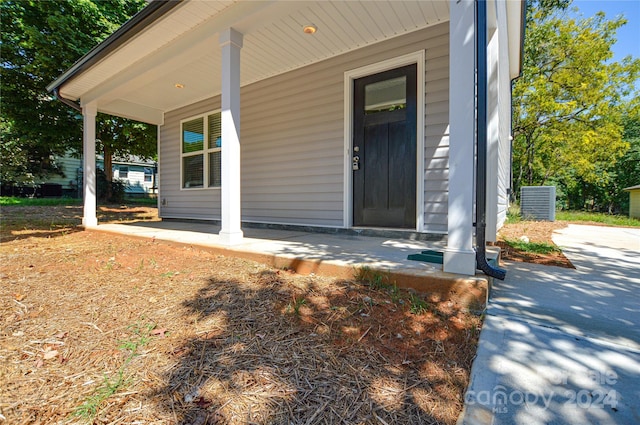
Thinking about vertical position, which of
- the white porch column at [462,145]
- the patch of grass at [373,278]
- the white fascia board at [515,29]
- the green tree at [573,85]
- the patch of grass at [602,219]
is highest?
the green tree at [573,85]

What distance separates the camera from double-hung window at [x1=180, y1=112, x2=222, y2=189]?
558 cm

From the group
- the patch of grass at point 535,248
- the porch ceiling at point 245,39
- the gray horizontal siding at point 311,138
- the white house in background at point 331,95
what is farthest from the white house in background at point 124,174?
the patch of grass at point 535,248

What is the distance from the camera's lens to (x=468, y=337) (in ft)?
4.71

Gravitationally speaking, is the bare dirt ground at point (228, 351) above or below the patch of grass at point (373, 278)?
below

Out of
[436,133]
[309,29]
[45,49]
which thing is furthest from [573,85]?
[45,49]

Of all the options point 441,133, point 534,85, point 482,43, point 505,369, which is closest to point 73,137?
point 441,133

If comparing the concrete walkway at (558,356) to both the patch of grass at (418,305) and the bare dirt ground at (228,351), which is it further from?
the patch of grass at (418,305)

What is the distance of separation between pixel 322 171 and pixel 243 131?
1822mm

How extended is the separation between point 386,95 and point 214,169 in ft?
11.5

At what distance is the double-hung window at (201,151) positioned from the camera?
18.3 feet

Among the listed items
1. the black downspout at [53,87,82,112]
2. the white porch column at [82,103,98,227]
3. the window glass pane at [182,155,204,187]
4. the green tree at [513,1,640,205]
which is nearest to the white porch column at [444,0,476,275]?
the window glass pane at [182,155,204,187]

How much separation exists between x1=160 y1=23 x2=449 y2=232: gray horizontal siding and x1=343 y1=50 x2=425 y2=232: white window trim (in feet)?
0.19

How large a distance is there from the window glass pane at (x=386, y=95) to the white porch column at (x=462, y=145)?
1.71 metres

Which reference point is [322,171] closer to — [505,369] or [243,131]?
[243,131]
